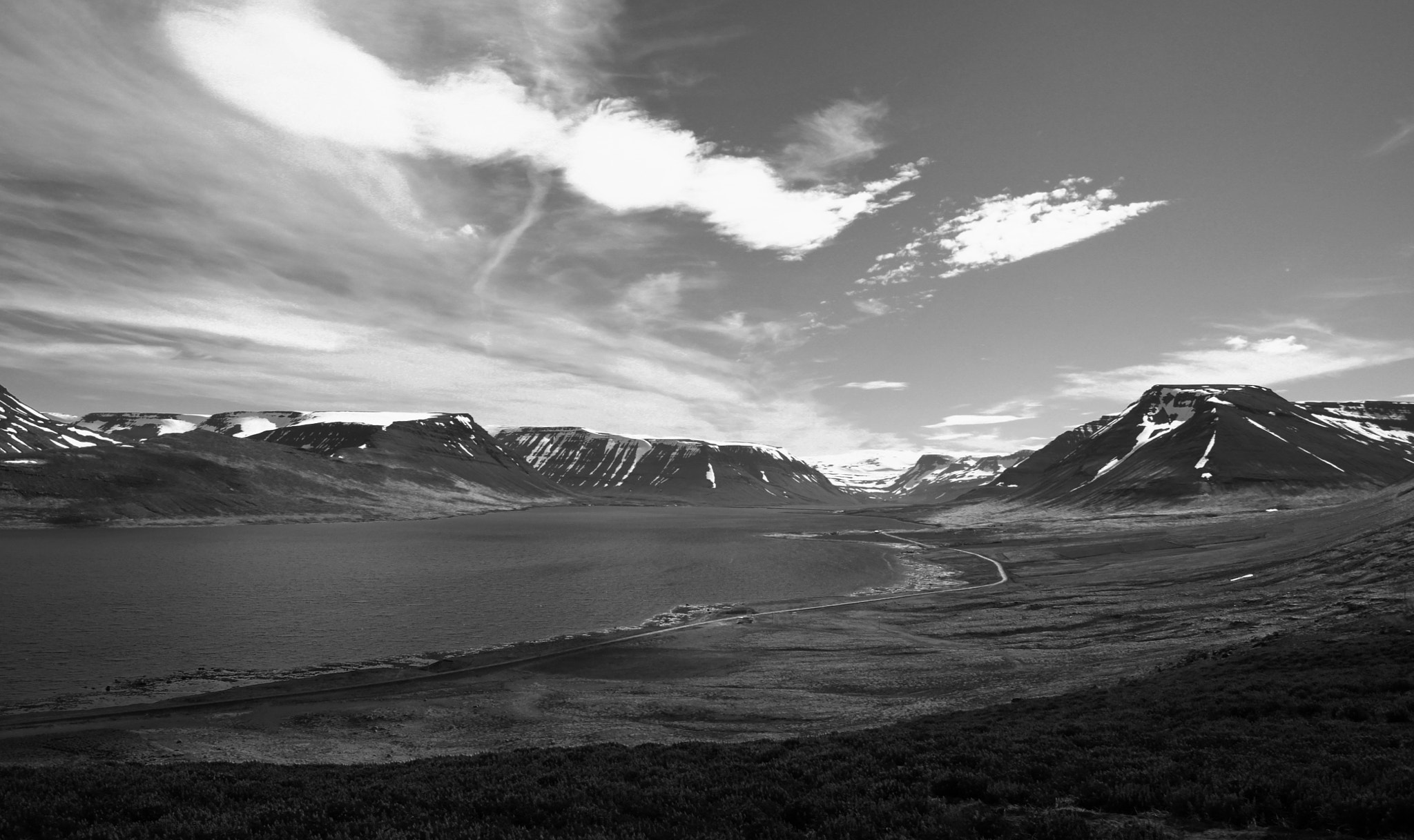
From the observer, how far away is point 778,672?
5050 cm

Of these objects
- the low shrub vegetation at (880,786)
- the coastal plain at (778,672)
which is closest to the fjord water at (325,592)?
the coastal plain at (778,672)

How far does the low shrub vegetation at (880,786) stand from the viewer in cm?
1415

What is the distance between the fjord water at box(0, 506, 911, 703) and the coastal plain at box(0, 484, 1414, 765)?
33.9 feet

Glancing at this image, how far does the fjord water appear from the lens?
5609 centimetres

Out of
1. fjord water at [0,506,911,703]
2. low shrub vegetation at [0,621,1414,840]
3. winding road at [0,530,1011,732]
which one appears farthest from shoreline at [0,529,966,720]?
low shrub vegetation at [0,621,1414,840]

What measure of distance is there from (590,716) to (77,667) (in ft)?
126

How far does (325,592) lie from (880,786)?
88065 millimetres

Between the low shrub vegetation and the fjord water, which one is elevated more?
the low shrub vegetation

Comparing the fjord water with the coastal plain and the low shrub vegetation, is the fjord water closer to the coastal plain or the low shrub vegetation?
the coastal plain

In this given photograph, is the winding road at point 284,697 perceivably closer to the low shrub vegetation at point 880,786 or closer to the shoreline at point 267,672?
the shoreline at point 267,672

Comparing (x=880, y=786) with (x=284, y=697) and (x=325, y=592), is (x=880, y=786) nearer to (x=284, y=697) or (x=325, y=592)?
(x=284, y=697)

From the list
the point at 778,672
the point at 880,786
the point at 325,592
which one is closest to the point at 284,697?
the point at 778,672

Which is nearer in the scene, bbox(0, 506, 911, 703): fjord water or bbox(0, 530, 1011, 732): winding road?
bbox(0, 530, 1011, 732): winding road

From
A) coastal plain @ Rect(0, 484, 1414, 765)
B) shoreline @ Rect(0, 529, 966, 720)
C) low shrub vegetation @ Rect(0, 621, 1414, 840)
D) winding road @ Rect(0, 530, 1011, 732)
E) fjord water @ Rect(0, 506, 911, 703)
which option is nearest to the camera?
low shrub vegetation @ Rect(0, 621, 1414, 840)
